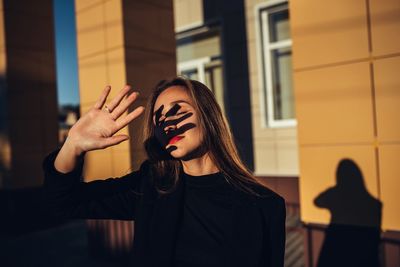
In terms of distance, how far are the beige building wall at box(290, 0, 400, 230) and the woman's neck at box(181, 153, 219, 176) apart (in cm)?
196

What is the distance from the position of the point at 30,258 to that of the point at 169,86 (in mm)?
5061

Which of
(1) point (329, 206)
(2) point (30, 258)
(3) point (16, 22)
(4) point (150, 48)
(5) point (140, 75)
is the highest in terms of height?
(3) point (16, 22)

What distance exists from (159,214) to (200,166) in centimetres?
Result: 34

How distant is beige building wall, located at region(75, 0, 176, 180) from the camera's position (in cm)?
499

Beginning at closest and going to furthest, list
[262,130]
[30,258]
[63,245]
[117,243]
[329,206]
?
[329,206]
[117,243]
[30,258]
[63,245]
[262,130]

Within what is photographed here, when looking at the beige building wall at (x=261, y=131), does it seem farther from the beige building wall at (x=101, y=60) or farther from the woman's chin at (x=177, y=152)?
the woman's chin at (x=177, y=152)

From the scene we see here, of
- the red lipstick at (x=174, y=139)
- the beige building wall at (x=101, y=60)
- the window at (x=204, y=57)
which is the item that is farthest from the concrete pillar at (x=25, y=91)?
the red lipstick at (x=174, y=139)

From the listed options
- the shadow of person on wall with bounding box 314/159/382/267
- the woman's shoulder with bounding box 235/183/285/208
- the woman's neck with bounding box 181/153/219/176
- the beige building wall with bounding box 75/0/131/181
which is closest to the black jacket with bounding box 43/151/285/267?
the woman's shoulder with bounding box 235/183/285/208

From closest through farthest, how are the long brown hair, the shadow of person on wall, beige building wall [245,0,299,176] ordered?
the long brown hair → the shadow of person on wall → beige building wall [245,0,299,176]

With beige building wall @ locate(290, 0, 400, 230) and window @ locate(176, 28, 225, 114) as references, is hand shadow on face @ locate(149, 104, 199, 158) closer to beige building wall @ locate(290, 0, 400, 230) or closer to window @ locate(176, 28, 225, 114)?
beige building wall @ locate(290, 0, 400, 230)

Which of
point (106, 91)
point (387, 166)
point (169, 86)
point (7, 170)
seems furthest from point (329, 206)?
point (7, 170)

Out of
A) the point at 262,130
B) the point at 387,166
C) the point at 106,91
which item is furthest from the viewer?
the point at 262,130

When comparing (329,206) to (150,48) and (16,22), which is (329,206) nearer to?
(150,48)

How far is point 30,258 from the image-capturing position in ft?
18.3
